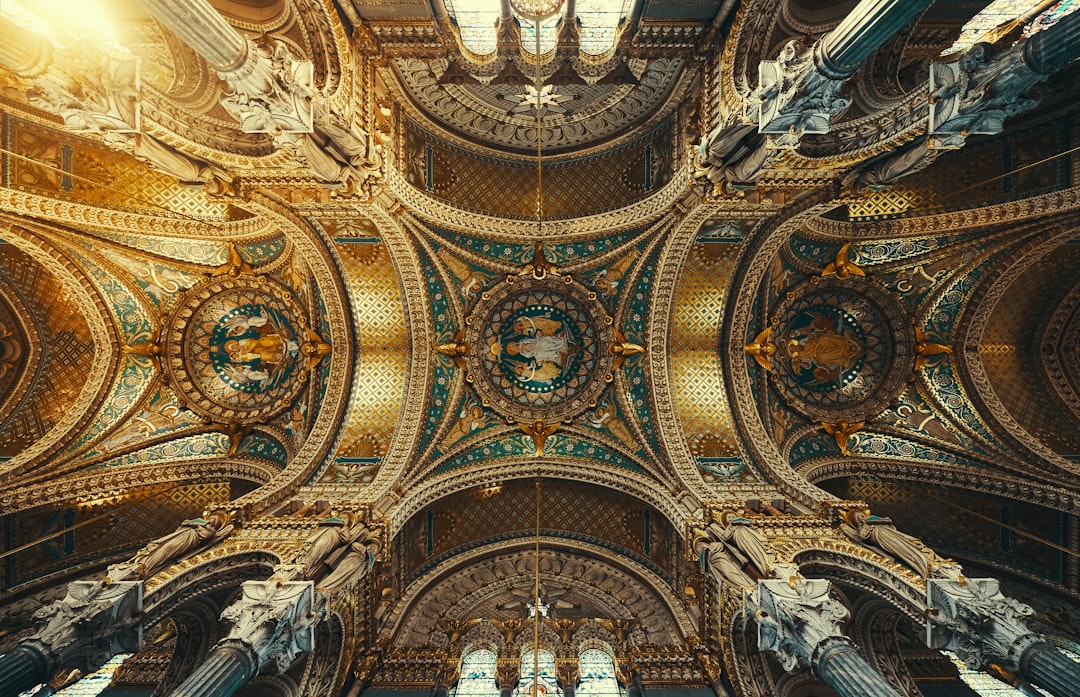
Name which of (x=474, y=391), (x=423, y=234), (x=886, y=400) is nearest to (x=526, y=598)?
(x=474, y=391)

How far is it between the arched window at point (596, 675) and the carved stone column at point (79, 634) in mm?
9151

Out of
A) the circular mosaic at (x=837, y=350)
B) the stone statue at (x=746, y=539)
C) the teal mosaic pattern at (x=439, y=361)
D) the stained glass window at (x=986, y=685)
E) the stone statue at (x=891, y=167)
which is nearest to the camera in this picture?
the stone statue at (x=891, y=167)

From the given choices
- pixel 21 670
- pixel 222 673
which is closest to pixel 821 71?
pixel 222 673

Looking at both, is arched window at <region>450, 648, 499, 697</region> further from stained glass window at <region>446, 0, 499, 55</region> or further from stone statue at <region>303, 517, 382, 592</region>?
stained glass window at <region>446, 0, 499, 55</region>

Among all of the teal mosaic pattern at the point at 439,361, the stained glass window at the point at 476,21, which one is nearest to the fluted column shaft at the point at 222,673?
the teal mosaic pattern at the point at 439,361

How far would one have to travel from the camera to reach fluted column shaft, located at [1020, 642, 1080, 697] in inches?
249

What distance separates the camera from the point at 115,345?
12.9 meters

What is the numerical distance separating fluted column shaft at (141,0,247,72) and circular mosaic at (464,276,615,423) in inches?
337

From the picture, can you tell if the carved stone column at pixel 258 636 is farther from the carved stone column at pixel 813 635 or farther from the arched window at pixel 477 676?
the carved stone column at pixel 813 635

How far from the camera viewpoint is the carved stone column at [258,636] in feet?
22.2

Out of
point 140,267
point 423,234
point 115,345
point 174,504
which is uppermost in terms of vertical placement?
point 423,234

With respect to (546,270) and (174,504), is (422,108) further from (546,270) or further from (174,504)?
(174,504)

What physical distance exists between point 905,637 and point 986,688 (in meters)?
1.70

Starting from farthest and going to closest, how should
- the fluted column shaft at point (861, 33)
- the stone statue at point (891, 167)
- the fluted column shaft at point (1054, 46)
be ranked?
the stone statue at point (891, 167) < the fluted column shaft at point (1054, 46) < the fluted column shaft at point (861, 33)
